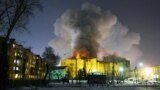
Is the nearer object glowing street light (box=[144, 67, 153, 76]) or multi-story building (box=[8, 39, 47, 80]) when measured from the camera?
multi-story building (box=[8, 39, 47, 80])

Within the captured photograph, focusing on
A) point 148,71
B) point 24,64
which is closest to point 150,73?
point 148,71

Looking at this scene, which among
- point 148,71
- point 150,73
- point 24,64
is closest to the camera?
point 24,64

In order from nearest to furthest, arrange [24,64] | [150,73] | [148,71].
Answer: [24,64]
[150,73]
[148,71]

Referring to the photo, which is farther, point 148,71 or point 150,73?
point 148,71

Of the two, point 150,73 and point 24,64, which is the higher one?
point 24,64

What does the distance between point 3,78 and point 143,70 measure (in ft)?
544

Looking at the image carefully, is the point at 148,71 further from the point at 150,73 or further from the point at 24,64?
the point at 24,64

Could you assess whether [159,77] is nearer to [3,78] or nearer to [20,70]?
[20,70]

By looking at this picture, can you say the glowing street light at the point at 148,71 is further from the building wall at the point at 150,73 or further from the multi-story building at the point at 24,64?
the multi-story building at the point at 24,64

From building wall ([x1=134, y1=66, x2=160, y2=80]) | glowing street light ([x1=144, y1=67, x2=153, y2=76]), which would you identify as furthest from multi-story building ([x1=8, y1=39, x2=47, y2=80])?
glowing street light ([x1=144, y1=67, x2=153, y2=76])

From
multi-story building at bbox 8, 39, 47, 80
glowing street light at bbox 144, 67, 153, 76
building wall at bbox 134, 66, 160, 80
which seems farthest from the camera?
glowing street light at bbox 144, 67, 153, 76

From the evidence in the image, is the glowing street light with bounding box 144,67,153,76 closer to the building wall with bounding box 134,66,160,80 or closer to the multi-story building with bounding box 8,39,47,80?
the building wall with bounding box 134,66,160,80

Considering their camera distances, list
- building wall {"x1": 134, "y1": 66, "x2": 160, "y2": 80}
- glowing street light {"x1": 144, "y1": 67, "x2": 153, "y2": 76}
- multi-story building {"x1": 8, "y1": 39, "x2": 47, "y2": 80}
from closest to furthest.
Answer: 1. multi-story building {"x1": 8, "y1": 39, "x2": 47, "y2": 80}
2. building wall {"x1": 134, "y1": 66, "x2": 160, "y2": 80}
3. glowing street light {"x1": 144, "y1": 67, "x2": 153, "y2": 76}

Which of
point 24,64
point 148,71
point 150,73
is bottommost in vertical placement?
point 150,73
